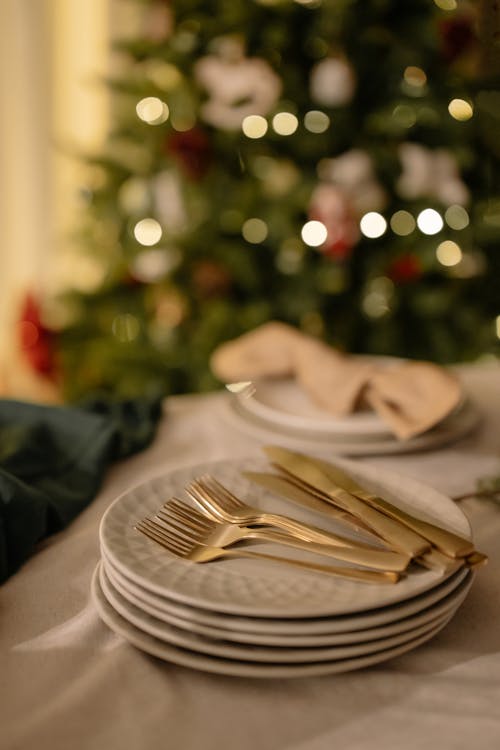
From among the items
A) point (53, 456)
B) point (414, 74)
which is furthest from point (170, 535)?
point (414, 74)

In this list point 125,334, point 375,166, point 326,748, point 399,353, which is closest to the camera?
point 326,748

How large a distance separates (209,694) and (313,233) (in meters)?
1.77

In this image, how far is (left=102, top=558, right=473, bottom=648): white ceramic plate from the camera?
49 cm

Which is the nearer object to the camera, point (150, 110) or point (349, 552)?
point (349, 552)

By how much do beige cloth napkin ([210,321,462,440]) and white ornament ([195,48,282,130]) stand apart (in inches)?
45.3

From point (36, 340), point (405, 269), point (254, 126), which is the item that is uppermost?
point (254, 126)

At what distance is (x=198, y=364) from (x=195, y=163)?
0.54m

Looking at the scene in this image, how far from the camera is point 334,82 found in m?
1.98

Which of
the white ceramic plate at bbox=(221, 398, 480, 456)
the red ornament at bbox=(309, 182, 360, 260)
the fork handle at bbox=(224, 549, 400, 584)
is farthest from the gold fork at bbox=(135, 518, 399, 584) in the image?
the red ornament at bbox=(309, 182, 360, 260)

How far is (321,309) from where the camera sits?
7.16 feet

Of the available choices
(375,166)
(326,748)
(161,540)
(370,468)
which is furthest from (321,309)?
(326,748)

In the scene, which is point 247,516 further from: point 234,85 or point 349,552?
point 234,85

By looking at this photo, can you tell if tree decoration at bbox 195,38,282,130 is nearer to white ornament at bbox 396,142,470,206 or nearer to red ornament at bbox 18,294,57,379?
white ornament at bbox 396,142,470,206

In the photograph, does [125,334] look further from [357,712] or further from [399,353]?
[357,712]
